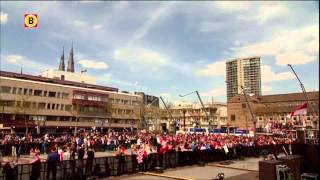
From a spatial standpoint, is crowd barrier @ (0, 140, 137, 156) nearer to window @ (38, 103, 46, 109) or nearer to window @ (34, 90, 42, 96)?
window @ (38, 103, 46, 109)

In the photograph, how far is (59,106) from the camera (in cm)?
9131

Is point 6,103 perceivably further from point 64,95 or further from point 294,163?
point 294,163

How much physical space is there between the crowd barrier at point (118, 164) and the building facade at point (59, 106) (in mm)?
50385

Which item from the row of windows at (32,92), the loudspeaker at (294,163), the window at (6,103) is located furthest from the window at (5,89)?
the loudspeaker at (294,163)

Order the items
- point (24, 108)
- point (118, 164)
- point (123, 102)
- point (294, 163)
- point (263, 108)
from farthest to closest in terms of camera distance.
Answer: point (263, 108) < point (123, 102) < point (24, 108) < point (118, 164) < point (294, 163)

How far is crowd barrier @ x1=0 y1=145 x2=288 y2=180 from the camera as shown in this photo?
1816cm

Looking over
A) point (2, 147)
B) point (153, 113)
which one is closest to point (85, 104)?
point (153, 113)

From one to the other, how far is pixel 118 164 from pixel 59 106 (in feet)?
235

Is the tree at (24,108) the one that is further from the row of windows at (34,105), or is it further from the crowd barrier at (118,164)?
the crowd barrier at (118,164)

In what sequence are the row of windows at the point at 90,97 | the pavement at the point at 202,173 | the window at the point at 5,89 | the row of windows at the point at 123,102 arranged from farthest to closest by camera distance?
1. the row of windows at the point at 123,102
2. the row of windows at the point at 90,97
3. the window at the point at 5,89
4. the pavement at the point at 202,173

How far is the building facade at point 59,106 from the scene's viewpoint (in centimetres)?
7731

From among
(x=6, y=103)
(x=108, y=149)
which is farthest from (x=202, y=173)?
(x=6, y=103)

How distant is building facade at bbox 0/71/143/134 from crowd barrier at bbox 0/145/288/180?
1984 inches

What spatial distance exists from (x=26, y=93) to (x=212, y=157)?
62.4 m
